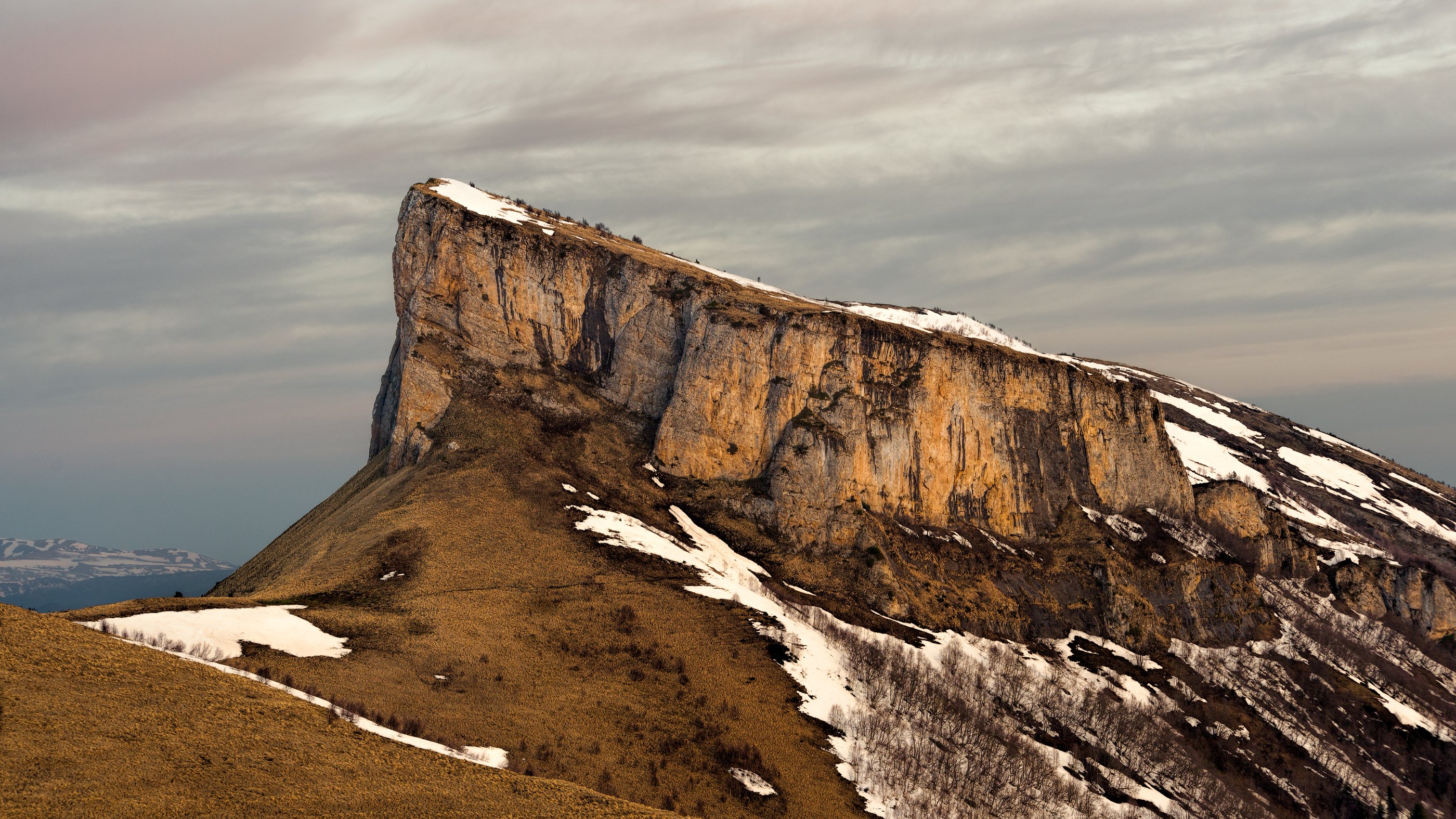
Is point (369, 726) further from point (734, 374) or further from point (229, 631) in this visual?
point (734, 374)

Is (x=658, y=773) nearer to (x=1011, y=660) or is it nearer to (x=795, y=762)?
(x=795, y=762)

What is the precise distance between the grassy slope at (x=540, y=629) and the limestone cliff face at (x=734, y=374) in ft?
24.0

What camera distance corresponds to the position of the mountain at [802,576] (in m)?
60.2

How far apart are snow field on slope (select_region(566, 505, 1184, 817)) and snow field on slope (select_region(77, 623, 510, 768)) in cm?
2195

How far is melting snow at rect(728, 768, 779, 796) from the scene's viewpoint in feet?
177

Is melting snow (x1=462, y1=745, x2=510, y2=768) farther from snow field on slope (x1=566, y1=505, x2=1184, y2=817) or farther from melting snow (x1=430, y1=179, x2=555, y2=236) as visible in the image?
melting snow (x1=430, y1=179, x2=555, y2=236)

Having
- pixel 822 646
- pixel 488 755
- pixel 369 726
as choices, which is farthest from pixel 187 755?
pixel 822 646

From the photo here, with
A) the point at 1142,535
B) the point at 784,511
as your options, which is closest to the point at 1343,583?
the point at 1142,535

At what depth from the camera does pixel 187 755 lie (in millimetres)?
32719

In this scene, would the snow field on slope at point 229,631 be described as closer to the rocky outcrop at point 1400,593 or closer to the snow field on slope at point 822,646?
the snow field on slope at point 822,646

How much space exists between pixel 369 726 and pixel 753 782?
2206cm

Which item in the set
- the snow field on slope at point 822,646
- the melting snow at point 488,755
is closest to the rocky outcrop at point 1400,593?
the snow field on slope at point 822,646

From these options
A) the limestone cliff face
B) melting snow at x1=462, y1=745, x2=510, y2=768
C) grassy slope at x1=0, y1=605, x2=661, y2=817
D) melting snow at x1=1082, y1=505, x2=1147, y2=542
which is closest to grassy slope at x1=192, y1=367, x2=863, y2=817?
melting snow at x1=462, y1=745, x2=510, y2=768

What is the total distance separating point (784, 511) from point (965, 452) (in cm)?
2583
